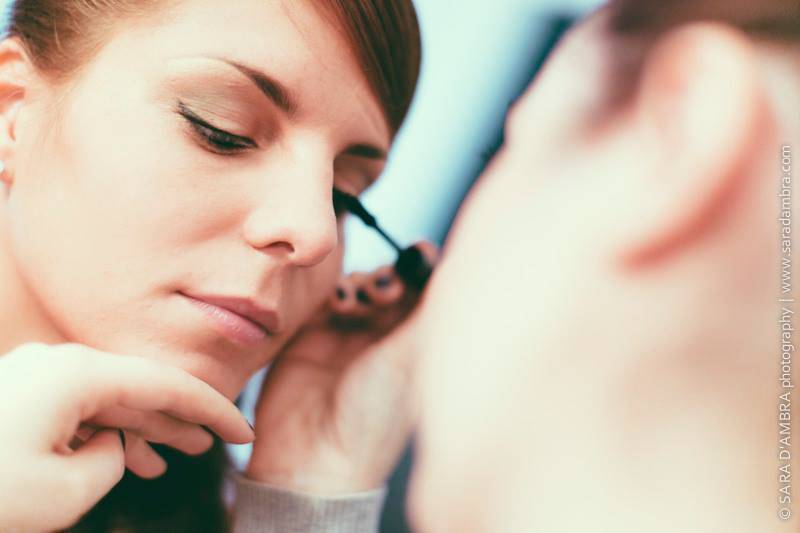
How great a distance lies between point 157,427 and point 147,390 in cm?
8

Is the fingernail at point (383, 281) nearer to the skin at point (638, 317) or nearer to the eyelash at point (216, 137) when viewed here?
the skin at point (638, 317)

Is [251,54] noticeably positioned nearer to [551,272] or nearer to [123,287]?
[123,287]

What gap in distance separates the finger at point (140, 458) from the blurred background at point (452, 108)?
168mm

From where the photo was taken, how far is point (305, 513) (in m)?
0.78

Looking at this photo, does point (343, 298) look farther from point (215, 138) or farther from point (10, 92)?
point (10, 92)

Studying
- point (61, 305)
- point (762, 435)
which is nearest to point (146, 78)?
point (61, 305)

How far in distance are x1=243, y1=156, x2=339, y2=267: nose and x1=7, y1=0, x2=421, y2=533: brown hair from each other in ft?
0.46

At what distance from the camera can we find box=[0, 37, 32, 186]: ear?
26.5 inches

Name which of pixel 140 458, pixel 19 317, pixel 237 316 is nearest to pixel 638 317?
pixel 237 316

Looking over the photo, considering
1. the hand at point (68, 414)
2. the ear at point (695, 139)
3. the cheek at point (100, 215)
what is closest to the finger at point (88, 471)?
the hand at point (68, 414)

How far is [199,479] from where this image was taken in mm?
904

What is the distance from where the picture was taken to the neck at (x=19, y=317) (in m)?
0.67

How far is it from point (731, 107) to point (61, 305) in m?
0.68

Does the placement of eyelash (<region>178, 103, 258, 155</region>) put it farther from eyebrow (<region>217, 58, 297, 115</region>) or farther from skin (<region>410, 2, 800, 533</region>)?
skin (<region>410, 2, 800, 533</region>)
